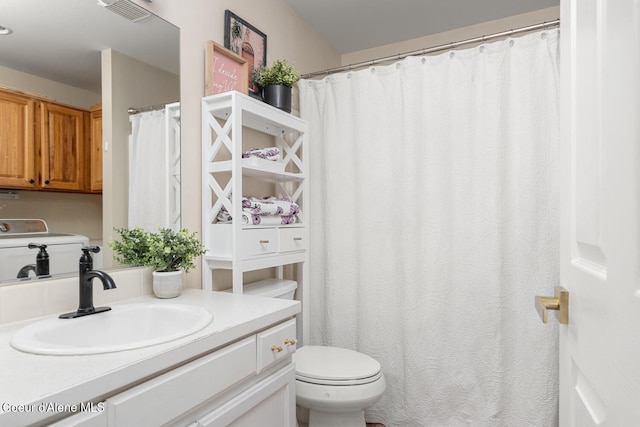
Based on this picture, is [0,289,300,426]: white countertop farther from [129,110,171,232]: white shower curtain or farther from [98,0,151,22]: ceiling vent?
[98,0,151,22]: ceiling vent

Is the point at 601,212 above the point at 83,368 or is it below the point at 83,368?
above

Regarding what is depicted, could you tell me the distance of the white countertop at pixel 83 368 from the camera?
627 mm

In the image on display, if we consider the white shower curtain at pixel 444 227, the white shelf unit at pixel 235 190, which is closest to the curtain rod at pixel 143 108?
the white shelf unit at pixel 235 190

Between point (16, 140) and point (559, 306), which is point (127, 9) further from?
point (559, 306)

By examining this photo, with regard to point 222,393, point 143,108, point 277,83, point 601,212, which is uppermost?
point 277,83

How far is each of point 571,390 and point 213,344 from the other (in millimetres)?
802

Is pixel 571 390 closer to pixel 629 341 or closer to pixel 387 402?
pixel 629 341

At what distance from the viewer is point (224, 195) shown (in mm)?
1650

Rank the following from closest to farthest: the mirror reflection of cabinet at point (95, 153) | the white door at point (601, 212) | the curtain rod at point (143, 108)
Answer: the white door at point (601, 212) → the mirror reflection of cabinet at point (95, 153) → the curtain rod at point (143, 108)

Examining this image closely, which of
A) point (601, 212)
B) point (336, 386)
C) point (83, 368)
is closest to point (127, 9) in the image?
point (83, 368)

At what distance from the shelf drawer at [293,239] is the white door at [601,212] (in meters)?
1.31

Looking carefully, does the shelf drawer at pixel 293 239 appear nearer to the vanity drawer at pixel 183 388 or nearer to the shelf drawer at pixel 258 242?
the shelf drawer at pixel 258 242

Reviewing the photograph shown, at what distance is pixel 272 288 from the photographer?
1.96m

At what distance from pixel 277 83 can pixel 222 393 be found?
1569mm
